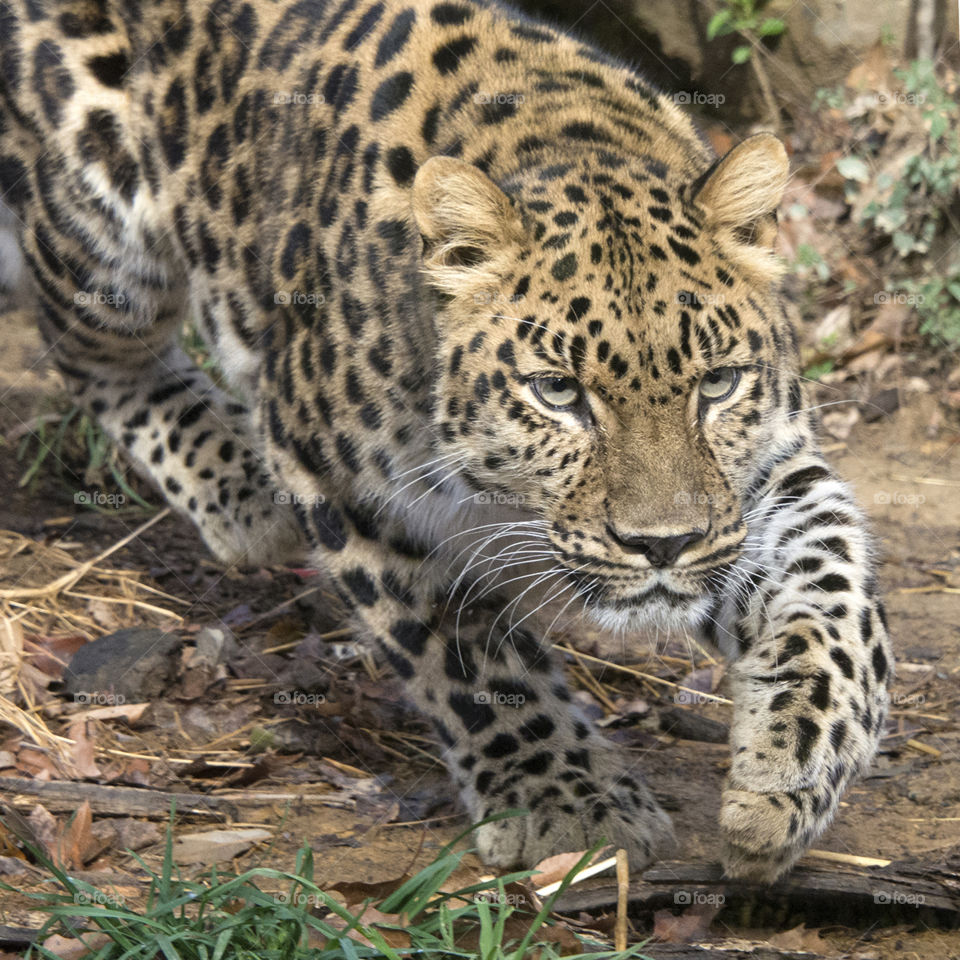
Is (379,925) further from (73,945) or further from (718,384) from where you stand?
(718,384)

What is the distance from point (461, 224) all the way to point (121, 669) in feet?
8.34

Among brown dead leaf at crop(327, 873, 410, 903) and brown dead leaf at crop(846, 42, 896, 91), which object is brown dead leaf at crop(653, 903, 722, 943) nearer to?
brown dead leaf at crop(327, 873, 410, 903)

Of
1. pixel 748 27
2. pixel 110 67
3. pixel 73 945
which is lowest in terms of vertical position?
pixel 73 945

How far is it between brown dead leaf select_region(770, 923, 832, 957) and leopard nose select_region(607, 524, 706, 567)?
1.10 m

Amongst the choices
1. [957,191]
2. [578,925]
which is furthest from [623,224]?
[957,191]

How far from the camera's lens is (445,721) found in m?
4.95

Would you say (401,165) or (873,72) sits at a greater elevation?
(873,72)

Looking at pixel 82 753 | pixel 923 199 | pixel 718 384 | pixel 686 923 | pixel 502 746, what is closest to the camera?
pixel 686 923

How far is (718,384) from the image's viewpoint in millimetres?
4242

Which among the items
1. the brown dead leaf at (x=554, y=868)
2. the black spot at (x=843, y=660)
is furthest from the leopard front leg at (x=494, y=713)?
the black spot at (x=843, y=660)

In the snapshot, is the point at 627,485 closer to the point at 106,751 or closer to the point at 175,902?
the point at 175,902

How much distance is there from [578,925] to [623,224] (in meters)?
2.07

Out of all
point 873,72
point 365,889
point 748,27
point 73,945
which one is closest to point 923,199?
point 873,72

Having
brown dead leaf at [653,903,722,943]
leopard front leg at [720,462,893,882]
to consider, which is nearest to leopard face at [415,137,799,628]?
leopard front leg at [720,462,893,882]
